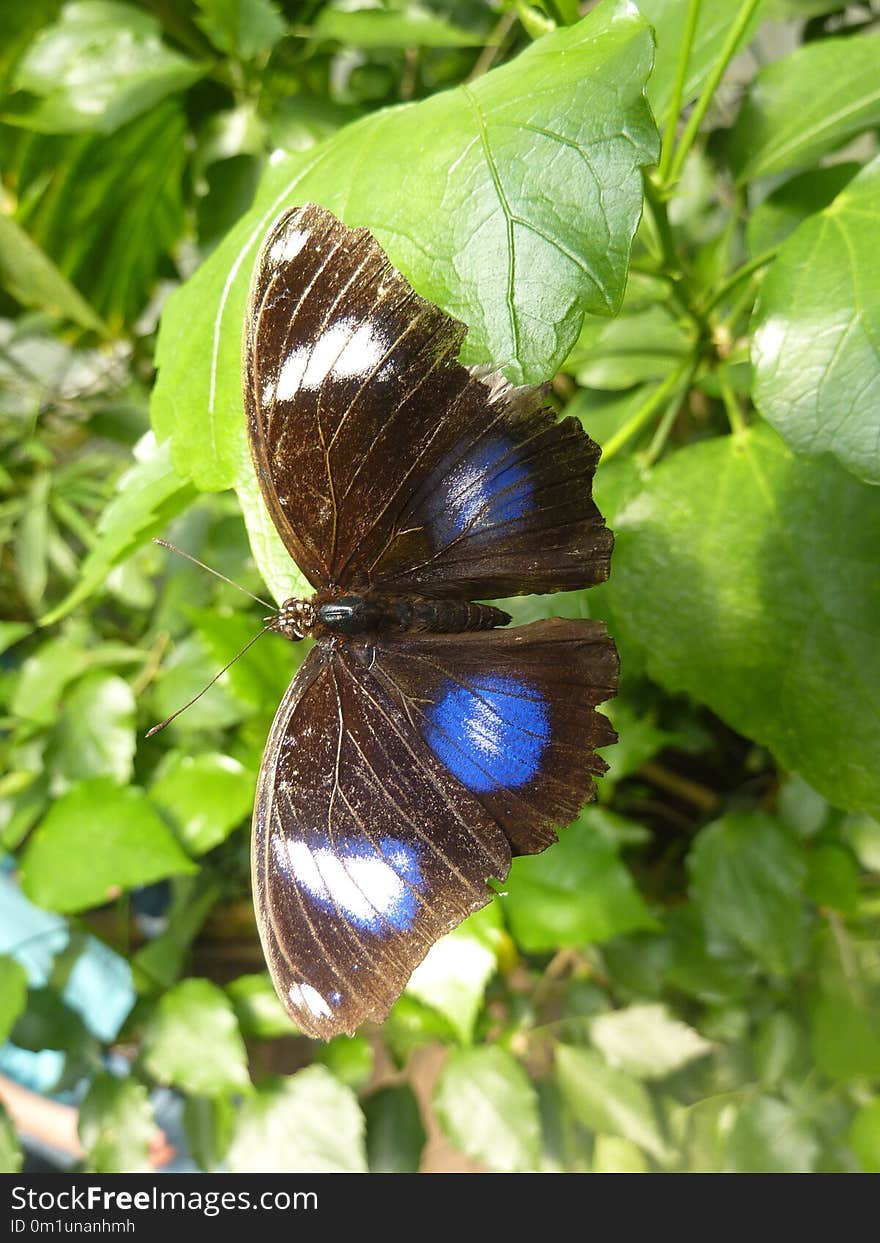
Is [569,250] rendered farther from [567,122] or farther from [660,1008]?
[660,1008]

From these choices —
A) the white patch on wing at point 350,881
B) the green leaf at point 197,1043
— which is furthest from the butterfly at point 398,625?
the green leaf at point 197,1043

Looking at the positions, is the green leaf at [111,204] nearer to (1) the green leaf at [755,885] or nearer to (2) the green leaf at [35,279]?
(2) the green leaf at [35,279]

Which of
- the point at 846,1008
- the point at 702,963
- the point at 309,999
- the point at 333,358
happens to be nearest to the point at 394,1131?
the point at 702,963

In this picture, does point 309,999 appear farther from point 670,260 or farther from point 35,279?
point 35,279

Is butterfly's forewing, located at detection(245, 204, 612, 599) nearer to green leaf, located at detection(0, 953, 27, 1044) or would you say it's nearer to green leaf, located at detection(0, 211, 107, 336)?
green leaf, located at detection(0, 953, 27, 1044)

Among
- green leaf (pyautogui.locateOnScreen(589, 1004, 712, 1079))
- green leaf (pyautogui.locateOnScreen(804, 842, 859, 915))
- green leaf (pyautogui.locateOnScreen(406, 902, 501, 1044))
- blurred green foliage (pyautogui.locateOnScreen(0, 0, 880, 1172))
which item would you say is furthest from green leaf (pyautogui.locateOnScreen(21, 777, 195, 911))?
green leaf (pyautogui.locateOnScreen(804, 842, 859, 915))
